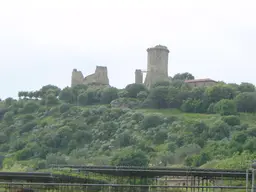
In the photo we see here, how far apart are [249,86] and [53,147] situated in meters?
36.4

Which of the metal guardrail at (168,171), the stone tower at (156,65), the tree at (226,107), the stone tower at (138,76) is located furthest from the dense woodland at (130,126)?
the metal guardrail at (168,171)

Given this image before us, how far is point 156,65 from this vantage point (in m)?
117

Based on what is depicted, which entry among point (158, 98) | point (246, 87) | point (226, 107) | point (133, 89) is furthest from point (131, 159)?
point (133, 89)

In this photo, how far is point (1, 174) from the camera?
24219 millimetres

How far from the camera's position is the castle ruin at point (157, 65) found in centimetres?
11662

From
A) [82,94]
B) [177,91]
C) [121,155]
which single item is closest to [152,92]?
[177,91]

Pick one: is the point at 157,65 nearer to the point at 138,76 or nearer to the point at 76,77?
the point at 138,76

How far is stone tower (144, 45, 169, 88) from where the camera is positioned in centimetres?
11669

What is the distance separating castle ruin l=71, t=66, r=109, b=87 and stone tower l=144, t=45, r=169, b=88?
9898 mm

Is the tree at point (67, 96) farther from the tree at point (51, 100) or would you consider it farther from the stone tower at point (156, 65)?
the stone tower at point (156, 65)

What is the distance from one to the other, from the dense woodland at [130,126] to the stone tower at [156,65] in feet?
29.8

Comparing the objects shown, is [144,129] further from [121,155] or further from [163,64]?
[163,64]

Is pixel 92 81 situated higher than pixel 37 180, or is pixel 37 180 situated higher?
pixel 92 81

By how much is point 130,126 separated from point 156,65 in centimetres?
3334
